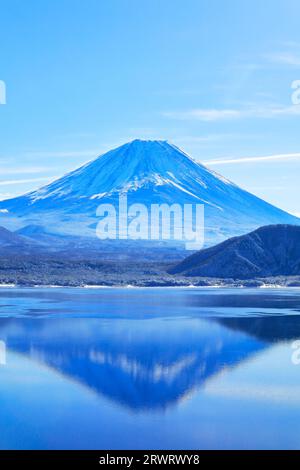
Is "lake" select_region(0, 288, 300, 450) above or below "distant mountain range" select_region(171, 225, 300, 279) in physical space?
below

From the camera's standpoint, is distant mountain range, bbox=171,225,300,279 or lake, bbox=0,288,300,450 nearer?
lake, bbox=0,288,300,450

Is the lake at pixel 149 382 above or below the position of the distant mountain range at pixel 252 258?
below

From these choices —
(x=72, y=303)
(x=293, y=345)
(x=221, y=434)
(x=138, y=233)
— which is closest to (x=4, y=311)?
(x=72, y=303)

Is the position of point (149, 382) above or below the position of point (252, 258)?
below

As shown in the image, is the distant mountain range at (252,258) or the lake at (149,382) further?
the distant mountain range at (252,258)

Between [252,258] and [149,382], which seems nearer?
[149,382]
